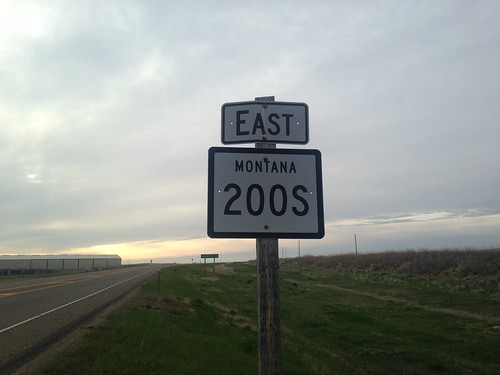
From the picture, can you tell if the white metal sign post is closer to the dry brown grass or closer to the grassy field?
the grassy field

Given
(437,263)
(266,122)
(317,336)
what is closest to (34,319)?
(317,336)

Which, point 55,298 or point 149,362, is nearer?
point 149,362

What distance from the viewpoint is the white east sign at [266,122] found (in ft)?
12.2

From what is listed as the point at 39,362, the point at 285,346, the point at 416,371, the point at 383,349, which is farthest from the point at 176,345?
the point at 383,349

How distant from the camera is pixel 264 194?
3.39m

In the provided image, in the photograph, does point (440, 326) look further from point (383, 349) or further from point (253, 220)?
point (253, 220)

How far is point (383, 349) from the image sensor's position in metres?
15.1

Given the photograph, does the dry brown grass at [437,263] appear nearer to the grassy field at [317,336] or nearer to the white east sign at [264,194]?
the grassy field at [317,336]

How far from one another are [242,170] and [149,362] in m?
6.57

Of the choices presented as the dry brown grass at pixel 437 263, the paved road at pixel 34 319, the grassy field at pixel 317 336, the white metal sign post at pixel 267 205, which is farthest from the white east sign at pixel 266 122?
the dry brown grass at pixel 437 263

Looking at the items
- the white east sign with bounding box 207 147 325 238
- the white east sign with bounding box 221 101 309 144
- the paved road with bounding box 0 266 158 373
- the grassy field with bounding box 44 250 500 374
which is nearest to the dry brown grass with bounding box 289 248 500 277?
the grassy field with bounding box 44 250 500 374

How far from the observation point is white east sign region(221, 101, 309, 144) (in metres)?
3.71

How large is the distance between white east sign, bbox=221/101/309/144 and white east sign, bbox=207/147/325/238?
0.26 meters

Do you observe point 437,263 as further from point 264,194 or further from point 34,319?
point 264,194
